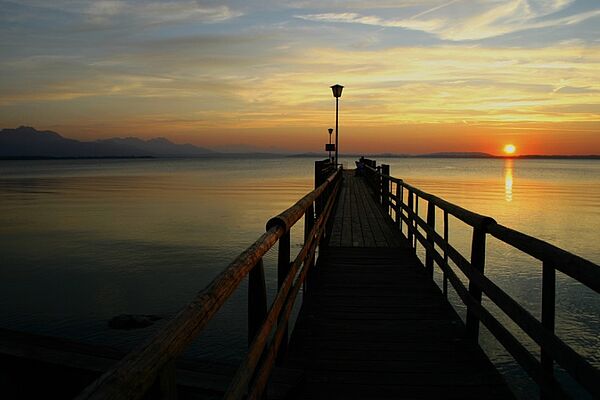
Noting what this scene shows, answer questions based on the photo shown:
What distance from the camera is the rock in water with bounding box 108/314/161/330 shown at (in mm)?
9445

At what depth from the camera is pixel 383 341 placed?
4.54 meters

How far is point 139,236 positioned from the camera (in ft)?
67.7

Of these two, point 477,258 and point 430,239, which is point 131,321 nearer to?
point 430,239

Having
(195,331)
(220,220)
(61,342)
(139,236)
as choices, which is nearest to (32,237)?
(139,236)

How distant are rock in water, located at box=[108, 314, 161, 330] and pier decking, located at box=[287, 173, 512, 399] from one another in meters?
4.12

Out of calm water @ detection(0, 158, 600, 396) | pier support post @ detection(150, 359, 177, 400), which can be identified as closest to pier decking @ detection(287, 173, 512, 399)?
pier support post @ detection(150, 359, 177, 400)

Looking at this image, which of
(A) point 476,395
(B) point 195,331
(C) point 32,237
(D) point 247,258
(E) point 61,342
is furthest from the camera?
(C) point 32,237

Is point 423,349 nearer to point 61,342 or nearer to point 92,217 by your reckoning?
point 61,342

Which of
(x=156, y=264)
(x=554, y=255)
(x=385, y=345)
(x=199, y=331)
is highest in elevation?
(x=554, y=255)

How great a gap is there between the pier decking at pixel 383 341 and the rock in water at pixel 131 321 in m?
4.12

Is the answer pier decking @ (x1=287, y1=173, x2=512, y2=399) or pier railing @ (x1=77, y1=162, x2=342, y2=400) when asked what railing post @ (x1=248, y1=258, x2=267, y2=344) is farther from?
pier decking @ (x1=287, y1=173, x2=512, y2=399)

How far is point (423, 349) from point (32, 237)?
20337mm

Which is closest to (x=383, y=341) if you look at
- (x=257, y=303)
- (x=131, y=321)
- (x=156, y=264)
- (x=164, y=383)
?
(x=257, y=303)

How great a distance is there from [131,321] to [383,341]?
6.54 m
